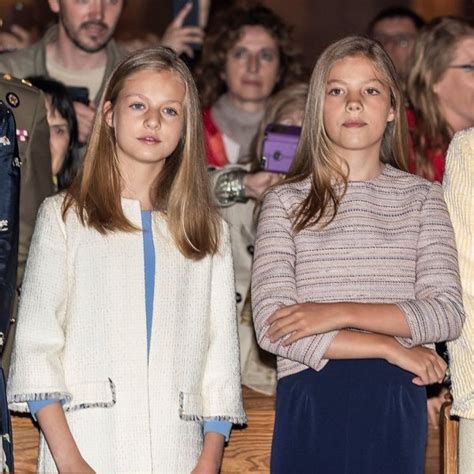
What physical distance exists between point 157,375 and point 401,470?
23.3 inches

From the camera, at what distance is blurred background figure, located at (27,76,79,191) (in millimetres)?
4387

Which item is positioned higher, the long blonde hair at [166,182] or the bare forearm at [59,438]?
the long blonde hair at [166,182]

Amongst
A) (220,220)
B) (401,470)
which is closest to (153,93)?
(220,220)

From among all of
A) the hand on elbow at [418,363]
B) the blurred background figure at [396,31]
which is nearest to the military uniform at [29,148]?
the hand on elbow at [418,363]

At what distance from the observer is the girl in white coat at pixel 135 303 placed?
320 cm

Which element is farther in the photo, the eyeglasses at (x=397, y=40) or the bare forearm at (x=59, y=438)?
the eyeglasses at (x=397, y=40)

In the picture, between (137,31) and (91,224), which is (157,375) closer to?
(91,224)

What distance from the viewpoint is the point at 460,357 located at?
330 cm

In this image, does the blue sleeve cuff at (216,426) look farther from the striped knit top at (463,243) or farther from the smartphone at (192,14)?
the smartphone at (192,14)

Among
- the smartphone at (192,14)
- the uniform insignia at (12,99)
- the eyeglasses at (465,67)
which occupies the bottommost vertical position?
the uniform insignia at (12,99)

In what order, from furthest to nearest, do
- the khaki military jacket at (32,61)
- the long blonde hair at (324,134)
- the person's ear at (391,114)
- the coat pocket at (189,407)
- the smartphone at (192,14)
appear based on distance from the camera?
the smartphone at (192,14) < the khaki military jacket at (32,61) < the person's ear at (391,114) < the long blonde hair at (324,134) < the coat pocket at (189,407)

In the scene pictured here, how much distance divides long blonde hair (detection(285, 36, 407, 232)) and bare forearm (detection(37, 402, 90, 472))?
0.73 m

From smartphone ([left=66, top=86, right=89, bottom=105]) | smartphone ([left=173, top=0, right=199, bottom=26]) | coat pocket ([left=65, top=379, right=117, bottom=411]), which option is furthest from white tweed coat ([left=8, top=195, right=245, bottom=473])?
smartphone ([left=173, top=0, right=199, bottom=26])

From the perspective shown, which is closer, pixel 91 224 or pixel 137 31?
pixel 91 224
